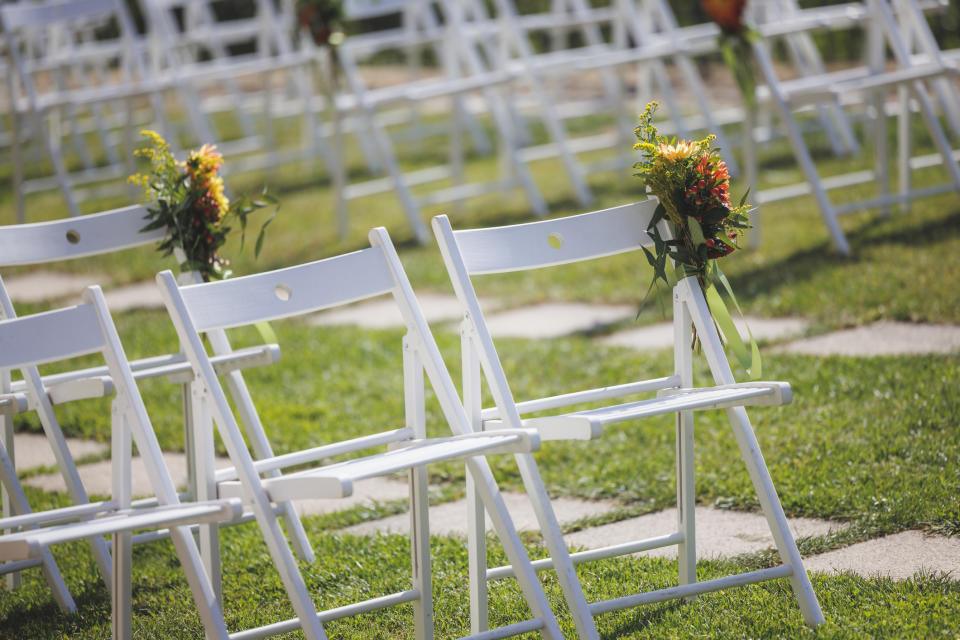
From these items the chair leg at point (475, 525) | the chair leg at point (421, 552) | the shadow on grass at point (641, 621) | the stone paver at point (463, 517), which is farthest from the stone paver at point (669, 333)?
the chair leg at point (421, 552)

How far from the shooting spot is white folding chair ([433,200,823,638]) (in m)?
2.71

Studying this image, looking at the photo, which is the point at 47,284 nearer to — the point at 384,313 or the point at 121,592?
the point at 384,313

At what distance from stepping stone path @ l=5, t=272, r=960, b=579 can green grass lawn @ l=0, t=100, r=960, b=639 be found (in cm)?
7

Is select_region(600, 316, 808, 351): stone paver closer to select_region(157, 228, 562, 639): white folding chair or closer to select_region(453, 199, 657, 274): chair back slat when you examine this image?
select_region(453, 199, 657, 274): chair back slat

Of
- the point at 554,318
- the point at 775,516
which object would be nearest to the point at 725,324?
the point at 775,516

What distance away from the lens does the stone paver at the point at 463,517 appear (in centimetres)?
371

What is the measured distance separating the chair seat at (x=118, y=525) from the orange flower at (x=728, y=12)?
4.58 meters

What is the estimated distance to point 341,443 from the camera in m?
2.76

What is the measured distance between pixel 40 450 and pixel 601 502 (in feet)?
7.16

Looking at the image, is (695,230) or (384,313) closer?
(695,230)

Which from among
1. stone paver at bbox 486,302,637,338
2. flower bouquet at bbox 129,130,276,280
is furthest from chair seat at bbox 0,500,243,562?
stone paver at bbox 486,302,637,338

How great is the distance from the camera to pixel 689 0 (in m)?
14.7

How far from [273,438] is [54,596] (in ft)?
4.26

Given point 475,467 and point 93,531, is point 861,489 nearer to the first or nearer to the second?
point 475,467
